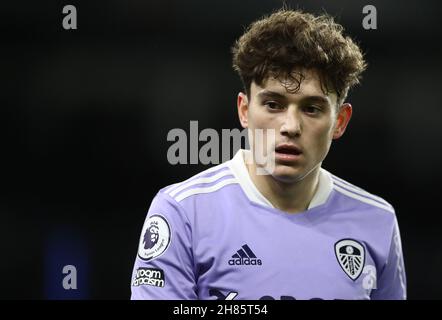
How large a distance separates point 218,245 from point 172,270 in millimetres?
194

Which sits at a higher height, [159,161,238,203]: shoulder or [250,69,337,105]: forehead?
[250,69,337,105]: forehead

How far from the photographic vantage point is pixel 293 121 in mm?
2344

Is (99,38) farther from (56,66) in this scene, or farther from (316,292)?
(316,292)

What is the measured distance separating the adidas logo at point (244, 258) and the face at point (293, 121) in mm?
299

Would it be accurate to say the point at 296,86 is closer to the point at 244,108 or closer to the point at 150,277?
the point at 244,108

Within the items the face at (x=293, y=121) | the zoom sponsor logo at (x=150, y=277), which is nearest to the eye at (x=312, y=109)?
the face at (x=293, y=121)

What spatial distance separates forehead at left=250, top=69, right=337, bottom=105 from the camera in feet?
7.75

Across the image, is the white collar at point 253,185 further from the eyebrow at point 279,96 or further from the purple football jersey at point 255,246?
the eyebrow at point 279,96

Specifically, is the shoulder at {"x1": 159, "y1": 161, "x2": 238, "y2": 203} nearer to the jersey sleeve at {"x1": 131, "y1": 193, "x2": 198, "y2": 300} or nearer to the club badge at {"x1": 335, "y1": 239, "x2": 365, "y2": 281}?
the jersey sleeve at {"x1": 131, "y1": 193, "x2": 198, "y2": 300}

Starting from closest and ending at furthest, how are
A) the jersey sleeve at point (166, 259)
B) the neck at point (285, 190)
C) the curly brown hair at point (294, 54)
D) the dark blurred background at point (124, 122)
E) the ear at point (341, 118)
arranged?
the jersey sleeve at point (166, 259)
the curly brown hair at point (294, 54)
the neck at point (285, 190)
the ear at point (341, 118)
the dark blurred background at point (124, 122)

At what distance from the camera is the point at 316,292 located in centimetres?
238

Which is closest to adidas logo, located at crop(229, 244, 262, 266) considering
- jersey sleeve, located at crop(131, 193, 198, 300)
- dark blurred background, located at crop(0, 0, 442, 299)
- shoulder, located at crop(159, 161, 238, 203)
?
jersey sleeve, located at crop(131, 193, 198, 300)

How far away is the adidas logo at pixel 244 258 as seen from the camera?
236 cm
